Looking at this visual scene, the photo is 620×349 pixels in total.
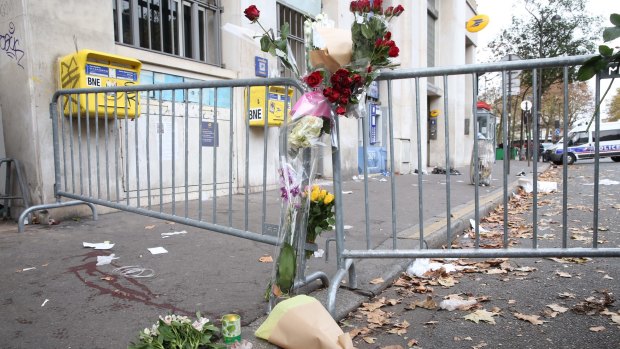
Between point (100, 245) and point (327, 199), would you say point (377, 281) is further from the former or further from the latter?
point (100, 245)

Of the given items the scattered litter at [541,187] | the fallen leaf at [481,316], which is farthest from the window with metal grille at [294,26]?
the fallen leaf at [481,316]

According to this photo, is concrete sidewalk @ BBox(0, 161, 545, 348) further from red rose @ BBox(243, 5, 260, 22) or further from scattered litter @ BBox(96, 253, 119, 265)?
red rose @ BBox(243, 5, 260, 22)

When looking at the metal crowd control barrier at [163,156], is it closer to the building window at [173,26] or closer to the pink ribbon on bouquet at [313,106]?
the pink ribbon on bouquet at [313,106]

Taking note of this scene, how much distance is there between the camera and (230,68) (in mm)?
7562

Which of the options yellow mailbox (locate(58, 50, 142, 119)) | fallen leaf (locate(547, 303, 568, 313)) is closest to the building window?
yellow mailbox (locate(58, 50, 142, 119))

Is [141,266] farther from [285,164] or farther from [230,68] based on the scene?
[230,68]

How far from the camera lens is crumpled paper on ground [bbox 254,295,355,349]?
198 centimetres

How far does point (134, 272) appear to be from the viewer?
3262 mm

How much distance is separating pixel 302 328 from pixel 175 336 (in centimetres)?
57

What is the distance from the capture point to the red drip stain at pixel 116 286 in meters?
2.68

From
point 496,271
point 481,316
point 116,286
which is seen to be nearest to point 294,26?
point 496,271

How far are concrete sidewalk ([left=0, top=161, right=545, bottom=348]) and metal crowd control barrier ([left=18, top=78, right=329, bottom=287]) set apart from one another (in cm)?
26

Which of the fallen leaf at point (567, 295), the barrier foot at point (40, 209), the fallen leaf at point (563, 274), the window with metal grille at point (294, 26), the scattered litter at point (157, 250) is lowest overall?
the fallen leaf at point (567, 295)

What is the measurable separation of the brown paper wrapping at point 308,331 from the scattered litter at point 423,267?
1791 mm
